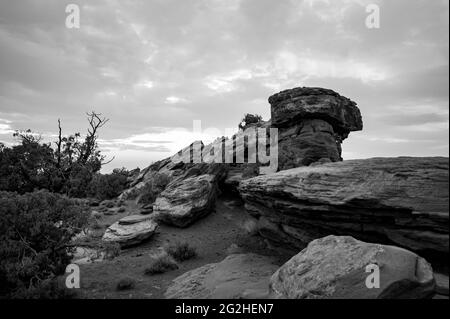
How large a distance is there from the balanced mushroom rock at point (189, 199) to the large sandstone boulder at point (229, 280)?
7297 millimetres

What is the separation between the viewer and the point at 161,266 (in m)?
14.3

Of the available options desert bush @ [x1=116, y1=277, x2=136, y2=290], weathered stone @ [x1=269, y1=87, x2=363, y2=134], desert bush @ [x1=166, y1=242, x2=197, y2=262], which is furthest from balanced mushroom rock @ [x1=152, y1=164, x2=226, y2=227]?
desert bush @ [x1=116, y1=277, x2=136, y2=290]

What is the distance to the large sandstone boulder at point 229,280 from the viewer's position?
9.83 m

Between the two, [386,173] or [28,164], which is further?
[28,164]

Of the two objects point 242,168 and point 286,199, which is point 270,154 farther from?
point 286,199

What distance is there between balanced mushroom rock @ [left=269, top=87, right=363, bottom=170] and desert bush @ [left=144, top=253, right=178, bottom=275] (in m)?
11.1

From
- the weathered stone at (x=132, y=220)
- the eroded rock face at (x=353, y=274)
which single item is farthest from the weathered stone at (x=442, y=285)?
the weathered stone at (x=132, y=220)

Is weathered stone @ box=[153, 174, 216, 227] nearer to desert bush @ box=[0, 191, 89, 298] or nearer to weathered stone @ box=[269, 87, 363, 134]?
desert bush @ box=[0, 191, 89, 298]

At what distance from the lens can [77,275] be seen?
12039 millimetres

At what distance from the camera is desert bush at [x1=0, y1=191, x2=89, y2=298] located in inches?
407

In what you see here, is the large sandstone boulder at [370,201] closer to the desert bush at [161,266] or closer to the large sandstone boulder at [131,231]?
the desert bush at [161,266]

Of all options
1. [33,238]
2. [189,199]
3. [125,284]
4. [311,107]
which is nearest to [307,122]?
[311,107]
